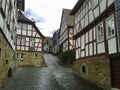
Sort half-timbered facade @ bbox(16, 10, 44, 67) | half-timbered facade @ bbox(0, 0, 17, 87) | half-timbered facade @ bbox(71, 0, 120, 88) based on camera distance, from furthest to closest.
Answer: half-timbered facade @ bbox(16, 10, 44, 67) < half-timbered facade @ bbox(71, 0, 120, 88) < half-timbered facade @ bbox(0, 0, 17, 87)

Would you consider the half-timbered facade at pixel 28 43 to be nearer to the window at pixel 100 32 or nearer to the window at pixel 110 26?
the window at pixel 100 32

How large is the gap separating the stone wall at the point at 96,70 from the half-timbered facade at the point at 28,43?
16.1 meters

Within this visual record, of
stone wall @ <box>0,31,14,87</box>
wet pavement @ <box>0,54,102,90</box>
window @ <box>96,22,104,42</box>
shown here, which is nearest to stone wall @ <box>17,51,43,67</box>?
wet pavement @ <box>0,54,102,90</box>

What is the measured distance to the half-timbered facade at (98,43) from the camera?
1213 centimetres

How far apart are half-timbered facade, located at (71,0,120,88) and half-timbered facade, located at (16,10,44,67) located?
1491 centimetres

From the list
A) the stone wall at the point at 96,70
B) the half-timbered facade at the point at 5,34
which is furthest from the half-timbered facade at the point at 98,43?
the half-timbered facade at the point at 5,34

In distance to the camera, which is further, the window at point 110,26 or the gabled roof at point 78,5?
the gabled roof at point 78,5

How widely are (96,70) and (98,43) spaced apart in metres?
2.21

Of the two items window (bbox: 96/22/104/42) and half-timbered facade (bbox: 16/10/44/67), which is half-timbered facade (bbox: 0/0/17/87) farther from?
half-timbered facade (bbox: 16/10/44/67)

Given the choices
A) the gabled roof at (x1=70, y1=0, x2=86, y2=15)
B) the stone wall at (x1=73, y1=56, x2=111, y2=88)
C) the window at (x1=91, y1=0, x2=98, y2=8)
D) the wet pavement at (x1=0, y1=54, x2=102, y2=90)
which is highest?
the gabled roof at (x1=70, y1=0, x2=86, y2=15)

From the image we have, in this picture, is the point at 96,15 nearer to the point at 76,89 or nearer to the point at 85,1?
the point at 85,1

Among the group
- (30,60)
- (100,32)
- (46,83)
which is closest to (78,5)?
(100,32)

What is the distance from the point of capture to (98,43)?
14.4 meters

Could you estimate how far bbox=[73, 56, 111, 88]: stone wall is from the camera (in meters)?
12.8
